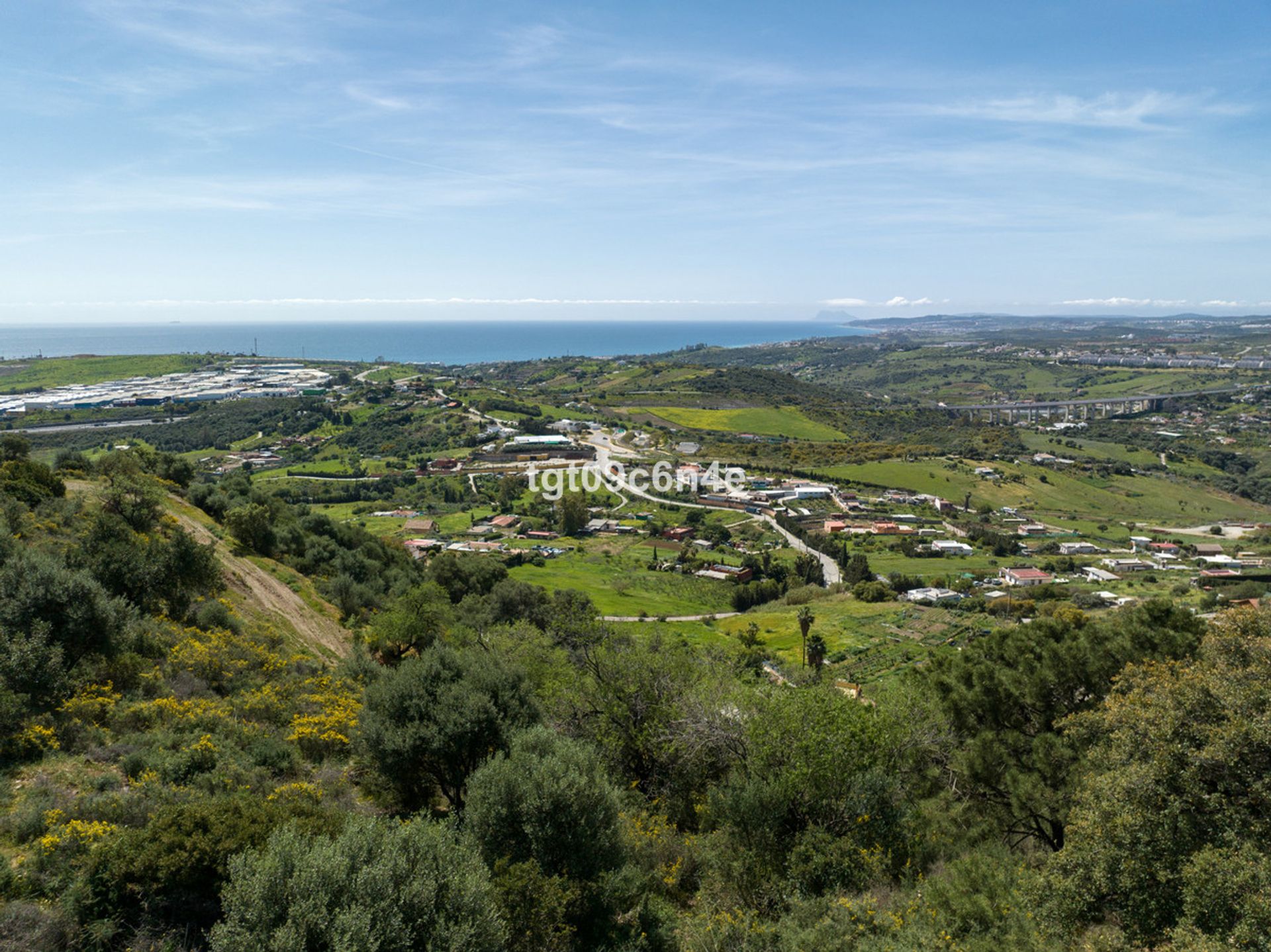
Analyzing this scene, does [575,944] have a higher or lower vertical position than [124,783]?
lower

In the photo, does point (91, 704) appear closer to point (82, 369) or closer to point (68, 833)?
point (68, 833)

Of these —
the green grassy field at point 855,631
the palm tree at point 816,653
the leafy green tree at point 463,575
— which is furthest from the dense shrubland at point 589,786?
the leafy green tree at point 463,575

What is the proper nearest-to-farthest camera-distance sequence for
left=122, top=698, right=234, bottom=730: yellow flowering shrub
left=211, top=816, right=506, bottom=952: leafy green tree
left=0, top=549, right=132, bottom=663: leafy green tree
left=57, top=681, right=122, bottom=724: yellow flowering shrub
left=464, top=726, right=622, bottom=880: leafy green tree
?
left=211, top=816, right=506, bottom=952: leafy green tree → left=464, top=726, right=622, bottom=880: leafy green tree → left=57, top=681, right=122, bottom=724: yellow flowering shrub → left=122, top=698, right=234, bottom=730: yellow flowering shrub → left=0, top=549, right=132, bottom=663: leafy green tree

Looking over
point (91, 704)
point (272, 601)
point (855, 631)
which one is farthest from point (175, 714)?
point (855, 631)

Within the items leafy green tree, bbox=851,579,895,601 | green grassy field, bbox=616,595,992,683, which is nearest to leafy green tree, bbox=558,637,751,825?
green grassy field, bbox=616,595,992,683

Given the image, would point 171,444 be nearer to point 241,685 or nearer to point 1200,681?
point 241,685

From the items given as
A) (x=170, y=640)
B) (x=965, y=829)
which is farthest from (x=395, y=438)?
(x=965, y=829)

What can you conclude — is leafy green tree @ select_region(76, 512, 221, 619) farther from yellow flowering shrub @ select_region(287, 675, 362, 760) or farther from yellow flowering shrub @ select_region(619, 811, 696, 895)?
yellow flowering shrub @ select_region(619, 811, 696, 895)
